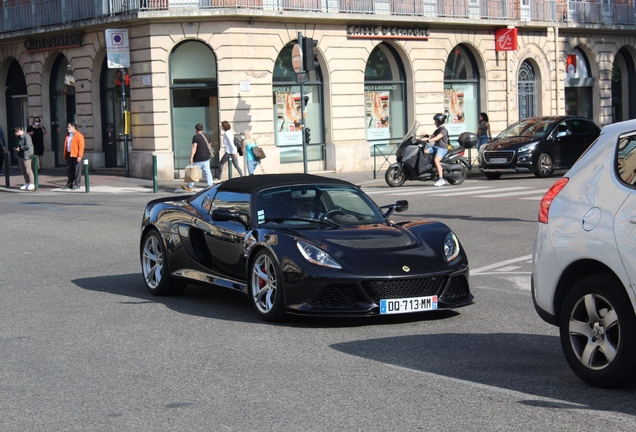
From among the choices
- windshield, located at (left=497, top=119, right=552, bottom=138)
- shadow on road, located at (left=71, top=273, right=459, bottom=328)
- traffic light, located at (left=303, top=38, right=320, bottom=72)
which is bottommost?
shadow on road, located at (left=71, top=273, right=459, bottom=328)

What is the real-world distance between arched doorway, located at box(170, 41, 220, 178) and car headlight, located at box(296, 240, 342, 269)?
23.0 metres

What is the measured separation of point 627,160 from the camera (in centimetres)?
598

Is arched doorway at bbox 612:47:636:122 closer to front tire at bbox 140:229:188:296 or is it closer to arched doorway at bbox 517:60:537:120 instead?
arched doorway at bbox 517:60:537:120

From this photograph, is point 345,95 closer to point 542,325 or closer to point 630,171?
point 542,325

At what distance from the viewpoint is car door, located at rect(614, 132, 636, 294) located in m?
5.68

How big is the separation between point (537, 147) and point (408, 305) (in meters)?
19.6

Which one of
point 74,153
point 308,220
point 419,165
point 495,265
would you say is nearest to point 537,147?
point 419,165

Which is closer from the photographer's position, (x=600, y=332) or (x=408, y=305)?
(x=600, y=332)

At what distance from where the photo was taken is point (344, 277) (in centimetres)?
804

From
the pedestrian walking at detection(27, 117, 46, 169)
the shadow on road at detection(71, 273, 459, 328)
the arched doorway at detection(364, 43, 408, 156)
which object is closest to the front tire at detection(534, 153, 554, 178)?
the arched doorway at detection(364, 43, 408, 156)

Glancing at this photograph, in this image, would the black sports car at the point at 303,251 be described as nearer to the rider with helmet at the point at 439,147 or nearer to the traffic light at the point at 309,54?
the traffic light at the point at 309,54

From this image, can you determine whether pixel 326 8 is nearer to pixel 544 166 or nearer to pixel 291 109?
pixel 291 109

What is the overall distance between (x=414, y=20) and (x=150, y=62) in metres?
9.67

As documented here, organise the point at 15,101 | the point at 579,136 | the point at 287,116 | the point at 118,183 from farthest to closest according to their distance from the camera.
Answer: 1. the point at 15,101
2. the point at 287,116
3. the point at 118,183
4. the point at 579,136
